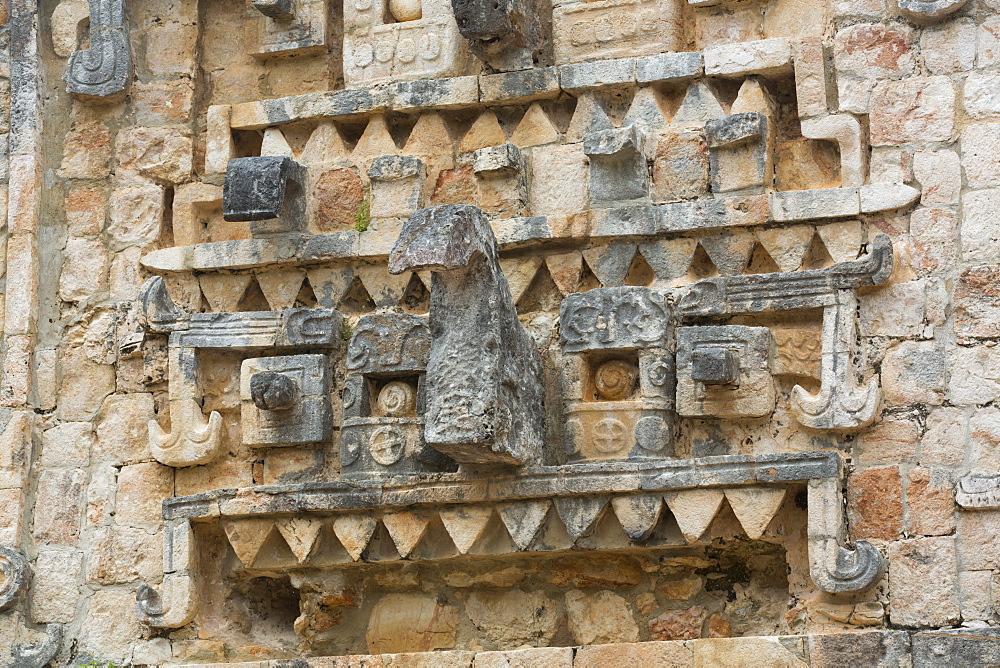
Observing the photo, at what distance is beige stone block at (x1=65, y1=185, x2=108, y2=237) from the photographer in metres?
6.88

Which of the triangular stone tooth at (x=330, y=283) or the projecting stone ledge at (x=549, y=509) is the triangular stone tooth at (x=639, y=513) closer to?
the projecting stone ledge at (x=549, y=509)

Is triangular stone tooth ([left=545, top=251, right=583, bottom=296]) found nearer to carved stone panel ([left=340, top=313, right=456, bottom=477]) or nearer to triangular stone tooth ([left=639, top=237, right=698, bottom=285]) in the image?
triangular stone tooth ([left=639, top=237, right=698, bottom=285])

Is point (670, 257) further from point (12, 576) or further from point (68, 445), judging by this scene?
point (12, 576)

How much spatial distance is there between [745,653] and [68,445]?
2603mm

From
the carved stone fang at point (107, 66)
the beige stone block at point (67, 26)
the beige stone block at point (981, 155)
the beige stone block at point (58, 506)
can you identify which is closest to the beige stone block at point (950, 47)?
the beige stone block at point (981, 155)

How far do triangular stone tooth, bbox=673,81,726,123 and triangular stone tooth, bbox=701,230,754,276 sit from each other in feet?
1.44

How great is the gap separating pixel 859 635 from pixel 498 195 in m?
2.03

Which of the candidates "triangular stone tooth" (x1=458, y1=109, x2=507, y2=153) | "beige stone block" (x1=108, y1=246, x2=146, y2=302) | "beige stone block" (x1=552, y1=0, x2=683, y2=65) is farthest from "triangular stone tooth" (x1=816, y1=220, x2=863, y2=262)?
"beige stone block" (x1=108, y1=246, x2=146, y2=302)

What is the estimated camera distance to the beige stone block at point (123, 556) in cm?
649

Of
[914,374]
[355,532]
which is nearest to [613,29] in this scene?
[914,374]

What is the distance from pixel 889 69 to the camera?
6203 mm

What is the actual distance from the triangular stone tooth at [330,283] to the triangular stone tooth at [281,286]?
0.06 metres

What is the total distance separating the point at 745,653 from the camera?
5.75 m

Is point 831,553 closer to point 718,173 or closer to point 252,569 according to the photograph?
point 718,173
